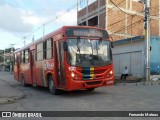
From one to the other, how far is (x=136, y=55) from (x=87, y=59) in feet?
52.5

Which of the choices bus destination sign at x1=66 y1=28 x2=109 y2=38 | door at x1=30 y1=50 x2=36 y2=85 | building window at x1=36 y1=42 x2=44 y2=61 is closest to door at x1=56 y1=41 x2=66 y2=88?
bus destination sign at x1=66 y1=28 x2=109 y2=38

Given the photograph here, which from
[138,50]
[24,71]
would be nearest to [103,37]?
[24,71]

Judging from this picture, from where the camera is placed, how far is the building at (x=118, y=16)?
3997 centimetres

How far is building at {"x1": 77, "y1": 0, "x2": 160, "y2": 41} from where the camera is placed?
40.0 metres

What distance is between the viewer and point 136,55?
96.7 ft

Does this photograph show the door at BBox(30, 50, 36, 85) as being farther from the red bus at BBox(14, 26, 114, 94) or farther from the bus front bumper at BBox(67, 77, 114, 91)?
the bus front bumper at BBox(67, 77, 114, 91)

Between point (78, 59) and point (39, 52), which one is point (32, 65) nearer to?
point (39, 52)

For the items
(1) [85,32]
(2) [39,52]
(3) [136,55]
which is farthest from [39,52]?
(3) [136,55]

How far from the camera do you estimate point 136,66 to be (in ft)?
96.2

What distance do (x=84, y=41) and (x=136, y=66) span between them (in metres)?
15.7

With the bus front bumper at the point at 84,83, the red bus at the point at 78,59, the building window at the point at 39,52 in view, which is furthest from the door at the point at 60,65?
the building window at the point at 39,52

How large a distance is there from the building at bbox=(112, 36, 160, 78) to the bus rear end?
1217 cm

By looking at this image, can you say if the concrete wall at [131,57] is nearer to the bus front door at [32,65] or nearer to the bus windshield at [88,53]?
the bus front door at [32,65]

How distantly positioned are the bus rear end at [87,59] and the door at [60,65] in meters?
0.38
